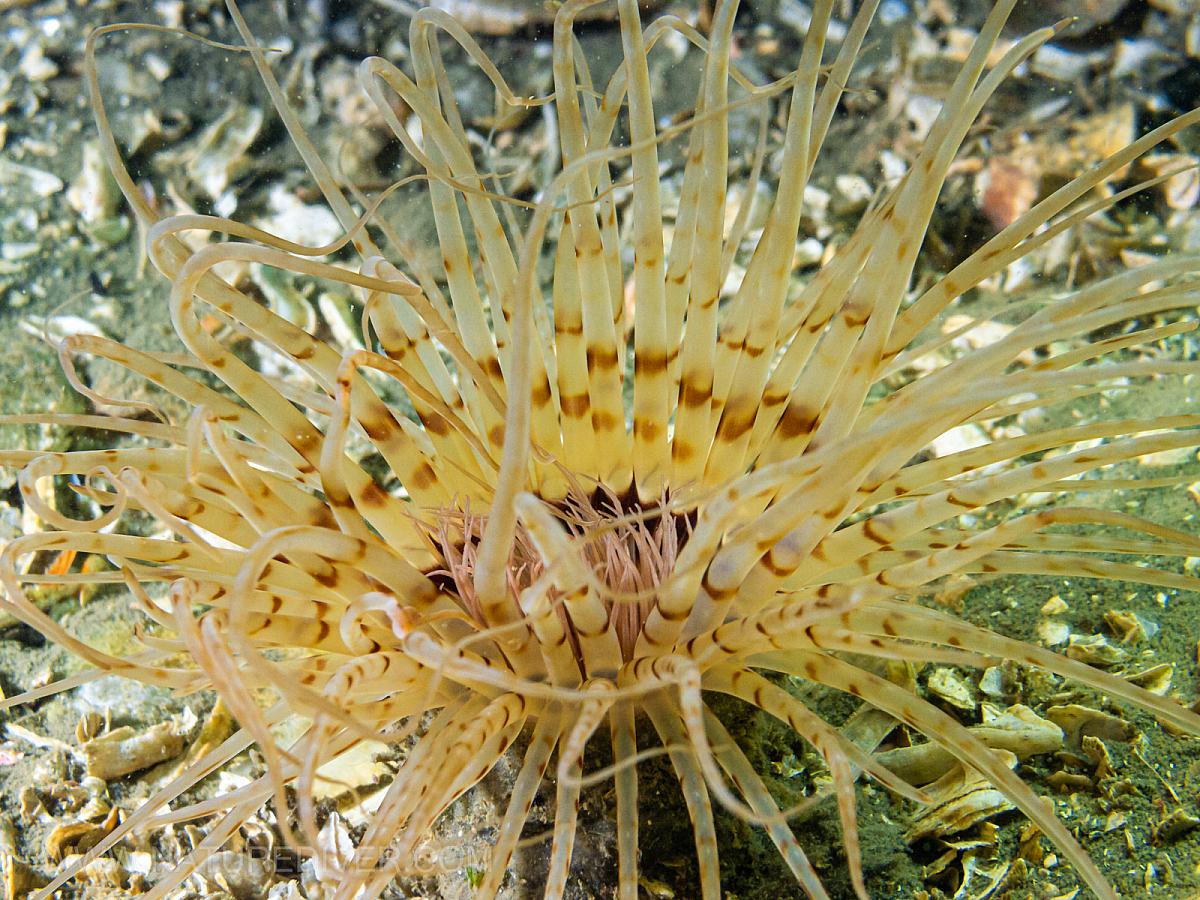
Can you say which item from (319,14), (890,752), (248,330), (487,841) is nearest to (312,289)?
(319,14)

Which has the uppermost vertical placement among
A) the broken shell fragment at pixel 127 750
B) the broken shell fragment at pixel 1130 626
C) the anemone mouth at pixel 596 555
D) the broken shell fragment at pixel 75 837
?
the anemone mouth at pixel 596 555

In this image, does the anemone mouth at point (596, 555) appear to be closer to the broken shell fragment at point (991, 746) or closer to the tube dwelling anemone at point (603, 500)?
the tube dwelling anemone at point (603, 500)

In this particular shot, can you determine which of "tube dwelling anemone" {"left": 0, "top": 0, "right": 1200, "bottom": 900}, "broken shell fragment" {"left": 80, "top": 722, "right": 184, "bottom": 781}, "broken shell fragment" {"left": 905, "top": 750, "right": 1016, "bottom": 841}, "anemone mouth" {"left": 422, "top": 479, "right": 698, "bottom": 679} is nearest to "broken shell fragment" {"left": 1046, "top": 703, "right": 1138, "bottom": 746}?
"broken shell fragment" {"left": 905, "top": 750, "right": 1016, "bottom": 841}

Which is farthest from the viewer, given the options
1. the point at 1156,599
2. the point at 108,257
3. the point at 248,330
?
the point at 108,257

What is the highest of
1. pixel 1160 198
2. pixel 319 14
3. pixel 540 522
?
pixel 319 14

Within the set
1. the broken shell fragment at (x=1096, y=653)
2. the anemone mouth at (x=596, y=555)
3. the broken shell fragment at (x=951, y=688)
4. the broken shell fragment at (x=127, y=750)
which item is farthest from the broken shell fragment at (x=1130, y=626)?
the broken shell fragment at (x=127, y=750)

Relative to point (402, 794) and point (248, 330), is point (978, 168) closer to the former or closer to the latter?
point (248, 330)

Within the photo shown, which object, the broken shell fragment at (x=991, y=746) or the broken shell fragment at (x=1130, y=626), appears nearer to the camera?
the broken shell fragment at (x=991, y=746)

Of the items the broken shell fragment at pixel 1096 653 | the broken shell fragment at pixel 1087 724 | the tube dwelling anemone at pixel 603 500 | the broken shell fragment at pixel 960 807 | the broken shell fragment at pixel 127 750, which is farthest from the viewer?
the broken shell fragment at pixel 127 750
